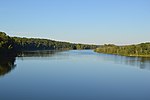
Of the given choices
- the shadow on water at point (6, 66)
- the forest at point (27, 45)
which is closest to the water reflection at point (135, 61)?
the shadow on water at point (6, 66)

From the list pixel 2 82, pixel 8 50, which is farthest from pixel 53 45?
pixel 2 82

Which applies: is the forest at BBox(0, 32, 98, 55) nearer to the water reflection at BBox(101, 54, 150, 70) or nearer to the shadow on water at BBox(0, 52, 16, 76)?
the shadow on water at BBox(0, 52, 16, 76)

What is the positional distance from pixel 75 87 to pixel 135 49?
61.4 metres

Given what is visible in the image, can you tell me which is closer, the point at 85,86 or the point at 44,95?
→ the point at 44,95

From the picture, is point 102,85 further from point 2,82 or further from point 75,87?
point 2,82

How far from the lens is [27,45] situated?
108 metres

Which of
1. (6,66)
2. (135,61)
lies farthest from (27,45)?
(6,66)

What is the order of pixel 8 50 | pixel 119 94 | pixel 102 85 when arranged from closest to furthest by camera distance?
pixel 119 94 → pixel 102 85 → pixel 8 50

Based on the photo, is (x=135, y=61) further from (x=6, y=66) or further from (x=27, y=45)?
(x=27, y=45)

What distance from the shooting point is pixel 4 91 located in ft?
58.3

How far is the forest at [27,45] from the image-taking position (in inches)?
2044

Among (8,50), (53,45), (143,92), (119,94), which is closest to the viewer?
(119,94)

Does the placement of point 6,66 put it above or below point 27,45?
below

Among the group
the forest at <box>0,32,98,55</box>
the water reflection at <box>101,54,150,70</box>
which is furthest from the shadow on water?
the water reflection at <box>101,54,150,70</box>
